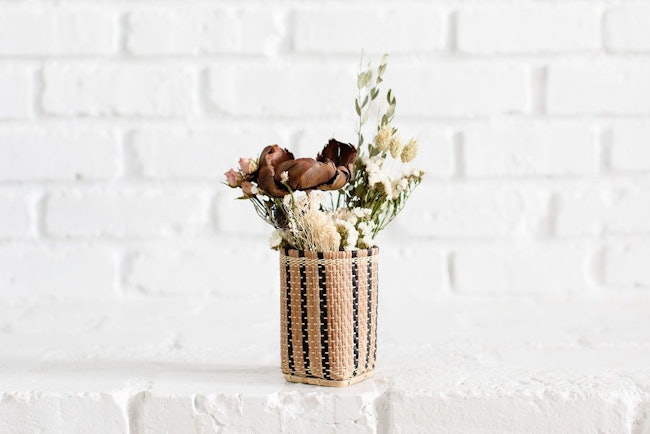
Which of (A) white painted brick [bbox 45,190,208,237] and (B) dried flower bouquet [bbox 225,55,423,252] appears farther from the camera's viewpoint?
(A) white painted brick [bbox 45,190,208,237]

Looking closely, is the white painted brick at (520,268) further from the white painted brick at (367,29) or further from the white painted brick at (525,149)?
the white painted brick at (367,29)

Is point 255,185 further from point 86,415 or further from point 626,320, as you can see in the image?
point 626,320

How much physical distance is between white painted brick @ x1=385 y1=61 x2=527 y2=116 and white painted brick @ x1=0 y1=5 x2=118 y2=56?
41 cm

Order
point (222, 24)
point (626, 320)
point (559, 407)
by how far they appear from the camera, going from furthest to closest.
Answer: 1. point (222, 24)
2. point (626, 320)
3. point (559, 407)

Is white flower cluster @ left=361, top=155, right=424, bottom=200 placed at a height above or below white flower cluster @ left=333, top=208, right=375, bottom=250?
above

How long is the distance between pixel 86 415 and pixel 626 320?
69 cm

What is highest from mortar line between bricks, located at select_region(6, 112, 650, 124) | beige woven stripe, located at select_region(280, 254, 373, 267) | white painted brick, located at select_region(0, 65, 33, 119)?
white painted brick, located at select_region(0, 65, 33, 119)

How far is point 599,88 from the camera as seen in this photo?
1.19 meters

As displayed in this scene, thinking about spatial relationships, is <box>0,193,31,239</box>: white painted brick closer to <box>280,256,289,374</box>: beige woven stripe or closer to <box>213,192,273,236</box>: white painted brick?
<box>213,192,273,236</box>: white painted brick

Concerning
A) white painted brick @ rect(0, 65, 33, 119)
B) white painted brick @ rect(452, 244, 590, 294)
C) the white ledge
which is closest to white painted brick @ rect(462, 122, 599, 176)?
white painted brick @ rect(452, 244, 590, 294)

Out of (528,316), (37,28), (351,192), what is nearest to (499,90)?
(528,316)

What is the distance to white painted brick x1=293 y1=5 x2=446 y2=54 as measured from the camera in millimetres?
1176

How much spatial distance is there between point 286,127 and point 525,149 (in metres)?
0.35

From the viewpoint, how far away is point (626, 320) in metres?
1.07
